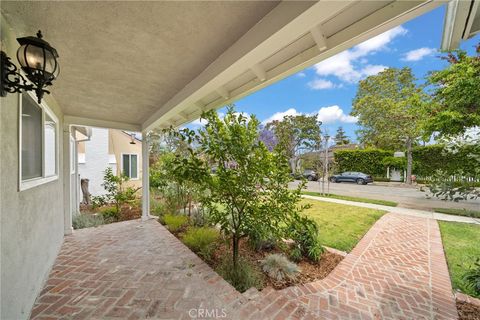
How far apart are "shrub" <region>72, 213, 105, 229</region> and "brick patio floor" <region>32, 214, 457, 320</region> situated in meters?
1.48

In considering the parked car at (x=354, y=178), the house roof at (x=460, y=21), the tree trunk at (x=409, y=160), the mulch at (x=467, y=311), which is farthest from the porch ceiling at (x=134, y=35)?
the parked car at (x=354, y=178)

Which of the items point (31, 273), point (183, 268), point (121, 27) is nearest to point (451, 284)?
point (183, 268)

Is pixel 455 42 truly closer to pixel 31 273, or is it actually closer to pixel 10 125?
pixel 10 125

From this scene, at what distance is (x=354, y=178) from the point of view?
58.3ft

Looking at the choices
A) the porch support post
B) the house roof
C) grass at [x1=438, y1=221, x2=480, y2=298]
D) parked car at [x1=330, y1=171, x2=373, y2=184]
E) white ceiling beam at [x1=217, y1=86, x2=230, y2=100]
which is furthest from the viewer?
Answer: parked car at [x1=330, y1=171, x2=373, y2=184]

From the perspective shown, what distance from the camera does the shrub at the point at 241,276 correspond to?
112 inches

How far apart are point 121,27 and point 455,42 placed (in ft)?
10.5

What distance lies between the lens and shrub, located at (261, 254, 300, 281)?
10.2 feet

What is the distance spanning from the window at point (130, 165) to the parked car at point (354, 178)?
17.3 m

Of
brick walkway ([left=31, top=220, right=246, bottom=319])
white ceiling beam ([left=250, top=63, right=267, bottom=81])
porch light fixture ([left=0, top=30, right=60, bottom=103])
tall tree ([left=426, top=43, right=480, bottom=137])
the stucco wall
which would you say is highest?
tall tree ([left=426, top=43, right=480, bottom=137])

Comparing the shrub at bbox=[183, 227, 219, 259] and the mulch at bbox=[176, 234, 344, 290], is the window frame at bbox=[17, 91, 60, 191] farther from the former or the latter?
the mulch at bbox=[176, 234, 344, 290]

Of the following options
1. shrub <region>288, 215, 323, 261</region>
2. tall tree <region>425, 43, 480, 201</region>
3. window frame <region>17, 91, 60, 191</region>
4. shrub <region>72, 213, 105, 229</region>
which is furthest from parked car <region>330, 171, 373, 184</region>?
window frame <region>17, 91, 60, 191</region>

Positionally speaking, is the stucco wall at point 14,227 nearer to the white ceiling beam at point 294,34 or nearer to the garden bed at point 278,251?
the white ceiling beam at point 294,34

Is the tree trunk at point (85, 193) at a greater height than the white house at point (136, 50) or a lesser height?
lesser
